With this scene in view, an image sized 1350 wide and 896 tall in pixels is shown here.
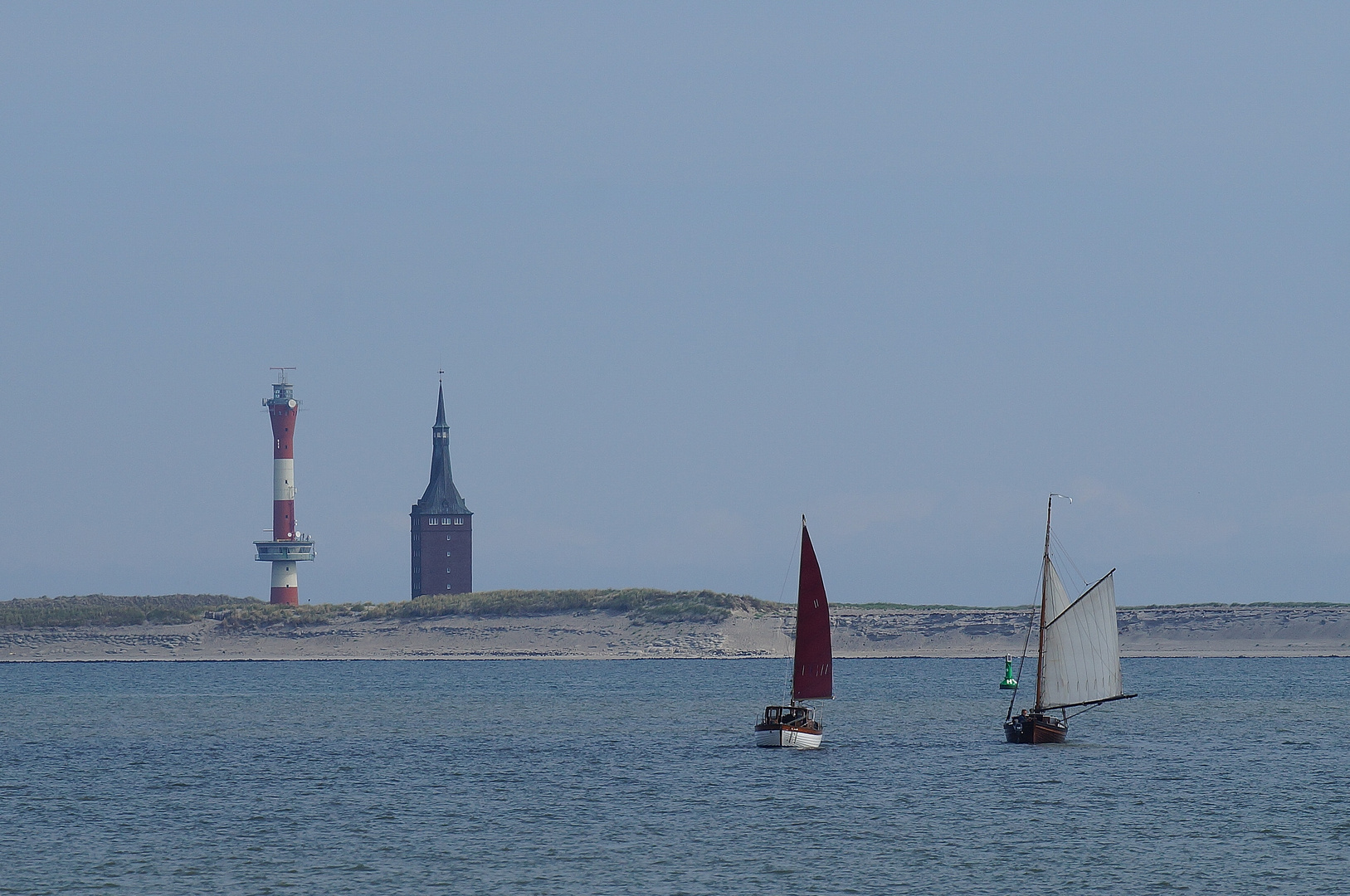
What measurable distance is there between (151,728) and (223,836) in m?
39.0

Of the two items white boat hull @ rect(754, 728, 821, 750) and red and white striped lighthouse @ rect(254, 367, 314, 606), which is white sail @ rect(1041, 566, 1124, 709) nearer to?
white boat hull @ rect(754, 728, 821, 750)

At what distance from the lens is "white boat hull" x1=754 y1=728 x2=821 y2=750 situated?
213ft

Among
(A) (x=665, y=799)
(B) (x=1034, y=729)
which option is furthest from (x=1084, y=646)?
(A) (x=665, y=799)

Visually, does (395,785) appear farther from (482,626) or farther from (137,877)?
(482,626)

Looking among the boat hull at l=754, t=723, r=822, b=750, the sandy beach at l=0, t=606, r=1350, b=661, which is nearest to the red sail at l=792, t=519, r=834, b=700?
the boat hull at l=754, t=723, r=822, b=750

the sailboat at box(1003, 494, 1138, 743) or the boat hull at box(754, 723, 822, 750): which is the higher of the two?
the sailboat at box(1003, 494, 1138, 743)

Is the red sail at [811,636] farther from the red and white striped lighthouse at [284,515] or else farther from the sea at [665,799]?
the red and white striped lighthouse at [284,515]

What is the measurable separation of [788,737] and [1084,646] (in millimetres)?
12505

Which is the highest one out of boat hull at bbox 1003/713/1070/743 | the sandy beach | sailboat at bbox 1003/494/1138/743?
sailboat at bbox 1003/494/1138/743

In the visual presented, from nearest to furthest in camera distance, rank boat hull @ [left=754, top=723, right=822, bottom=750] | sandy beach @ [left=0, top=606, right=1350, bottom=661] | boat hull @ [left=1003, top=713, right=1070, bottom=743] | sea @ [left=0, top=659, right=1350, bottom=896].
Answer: sea @ [left=0, top=659, right=1350, bottom=896] → boat hull @ [left=754, top=723, right=822, bottom=750] → boat hull @ [left=1003, top=713, right=1070, bottom=743] → sandy beach @ [left=0, top=606, right=1350, bottom=661]

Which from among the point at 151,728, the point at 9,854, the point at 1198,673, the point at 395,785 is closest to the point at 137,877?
the point at 9,854

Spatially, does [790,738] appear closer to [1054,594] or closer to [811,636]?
[811,636]

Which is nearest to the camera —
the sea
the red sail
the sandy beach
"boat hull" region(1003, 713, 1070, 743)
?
the sea

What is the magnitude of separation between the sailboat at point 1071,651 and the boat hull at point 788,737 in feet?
28.7
